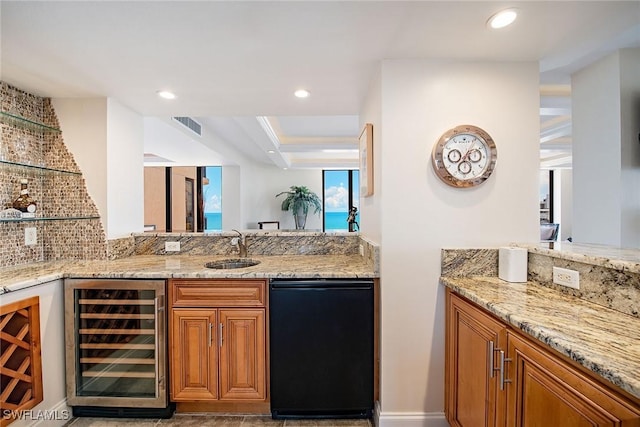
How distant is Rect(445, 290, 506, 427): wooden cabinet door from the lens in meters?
1.33

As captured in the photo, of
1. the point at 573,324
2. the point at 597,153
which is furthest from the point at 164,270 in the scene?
Answer: the point at 597,153

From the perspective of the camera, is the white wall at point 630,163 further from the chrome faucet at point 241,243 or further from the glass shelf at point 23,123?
the glass shelf at point 23,123

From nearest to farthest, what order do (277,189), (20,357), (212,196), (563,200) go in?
(20,357) → (212,196) → (277,189) → (563,200)

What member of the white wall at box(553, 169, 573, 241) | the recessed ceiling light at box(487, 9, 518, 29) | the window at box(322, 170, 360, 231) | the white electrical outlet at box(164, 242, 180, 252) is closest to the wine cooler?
the white electrical outlet at box(164, 242, 180, 252)

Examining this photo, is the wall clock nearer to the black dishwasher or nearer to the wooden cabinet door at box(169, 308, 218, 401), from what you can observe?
the black dishwasher

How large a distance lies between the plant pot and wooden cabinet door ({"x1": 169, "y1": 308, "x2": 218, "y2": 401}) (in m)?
5.82

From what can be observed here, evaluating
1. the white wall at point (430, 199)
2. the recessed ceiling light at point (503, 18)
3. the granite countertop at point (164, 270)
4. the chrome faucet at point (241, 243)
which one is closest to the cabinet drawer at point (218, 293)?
the granite countertop at point (164, 270)

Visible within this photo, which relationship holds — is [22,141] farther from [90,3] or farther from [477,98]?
[477,98]

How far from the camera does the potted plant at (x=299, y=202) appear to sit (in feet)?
25.3

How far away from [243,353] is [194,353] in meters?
0.31

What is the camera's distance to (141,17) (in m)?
1.41

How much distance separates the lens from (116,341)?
1987 mm

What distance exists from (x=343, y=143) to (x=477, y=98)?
11.9 feet

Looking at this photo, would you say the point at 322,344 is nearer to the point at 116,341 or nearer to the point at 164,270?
the point at 164,270
